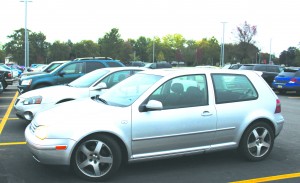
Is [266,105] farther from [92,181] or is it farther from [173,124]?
[92,181]

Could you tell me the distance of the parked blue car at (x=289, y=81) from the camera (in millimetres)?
18641

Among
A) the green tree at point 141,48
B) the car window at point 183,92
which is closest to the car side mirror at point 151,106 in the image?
the car window at point 183,92

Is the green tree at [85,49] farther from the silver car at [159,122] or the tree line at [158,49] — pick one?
the silver car at [159,122]

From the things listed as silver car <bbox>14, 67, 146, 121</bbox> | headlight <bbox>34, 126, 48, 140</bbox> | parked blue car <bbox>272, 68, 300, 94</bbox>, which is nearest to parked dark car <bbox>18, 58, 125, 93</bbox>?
silver car <bbox>14, 67, 146, 121</bbox>

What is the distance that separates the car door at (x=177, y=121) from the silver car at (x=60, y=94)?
2995 mm

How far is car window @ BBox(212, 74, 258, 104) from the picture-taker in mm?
5445

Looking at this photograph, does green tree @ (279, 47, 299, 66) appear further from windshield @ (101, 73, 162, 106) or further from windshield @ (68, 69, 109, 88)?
windshield @ (101, 73, 162, 106)

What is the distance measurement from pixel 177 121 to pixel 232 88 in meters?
1.24

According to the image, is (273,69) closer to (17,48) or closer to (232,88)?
(232,88)

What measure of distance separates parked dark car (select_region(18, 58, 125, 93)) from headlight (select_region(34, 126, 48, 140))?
743 cm

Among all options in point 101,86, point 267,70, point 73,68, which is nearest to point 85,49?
point 267,70

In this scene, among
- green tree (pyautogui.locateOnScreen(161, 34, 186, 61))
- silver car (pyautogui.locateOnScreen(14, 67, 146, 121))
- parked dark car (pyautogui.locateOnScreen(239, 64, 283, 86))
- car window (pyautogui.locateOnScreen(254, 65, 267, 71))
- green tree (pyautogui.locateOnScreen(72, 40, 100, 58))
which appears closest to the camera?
silver car (pyautogui.locateOnScreen(14, 67, 146, 121))

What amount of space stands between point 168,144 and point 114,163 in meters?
0.80

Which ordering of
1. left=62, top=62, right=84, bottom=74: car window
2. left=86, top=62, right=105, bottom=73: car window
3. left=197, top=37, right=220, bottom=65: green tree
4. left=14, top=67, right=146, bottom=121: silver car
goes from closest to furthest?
left=14, top=67, right=146, bottom=121: silver car, left=62, top=62, right=84, bottom=74: car window, left=86, top=62, right=105, bottom=73: car window, left=197, top=37, right=220, bottom=65: green tree
